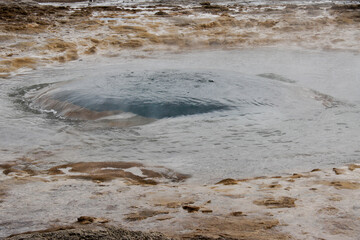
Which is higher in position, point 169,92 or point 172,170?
point 169,92

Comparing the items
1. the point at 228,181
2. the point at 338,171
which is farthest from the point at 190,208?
the point at 338,171

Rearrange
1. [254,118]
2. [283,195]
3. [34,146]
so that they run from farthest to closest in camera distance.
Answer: [254,118], [34,146], [283,195]

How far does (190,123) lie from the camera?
431cm

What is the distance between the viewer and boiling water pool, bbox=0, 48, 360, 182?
3.58m

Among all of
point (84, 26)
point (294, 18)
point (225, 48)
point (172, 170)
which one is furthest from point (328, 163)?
point (294, 18)

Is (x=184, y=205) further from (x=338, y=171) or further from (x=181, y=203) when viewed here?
(x=338, y=171)

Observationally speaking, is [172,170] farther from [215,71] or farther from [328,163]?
[215,71]

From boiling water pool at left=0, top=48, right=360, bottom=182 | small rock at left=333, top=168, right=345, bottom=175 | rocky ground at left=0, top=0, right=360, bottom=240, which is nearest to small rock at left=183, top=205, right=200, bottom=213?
rocky ground at left=0, top=0, right=360, bottom=240

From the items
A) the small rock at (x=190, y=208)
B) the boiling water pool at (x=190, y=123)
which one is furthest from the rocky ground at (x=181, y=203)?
the boiling water pool at (x=190, y=123)

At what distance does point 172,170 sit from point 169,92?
1353 millimetres

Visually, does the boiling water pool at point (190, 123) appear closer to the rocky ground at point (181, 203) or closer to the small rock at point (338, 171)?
the small rock at point (338, 171)

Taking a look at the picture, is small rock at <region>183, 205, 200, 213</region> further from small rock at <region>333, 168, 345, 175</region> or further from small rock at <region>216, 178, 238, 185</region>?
small rock at <region>333, 168, 345, 175</region>

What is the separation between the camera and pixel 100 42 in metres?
9.28

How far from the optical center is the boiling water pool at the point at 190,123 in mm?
3584
